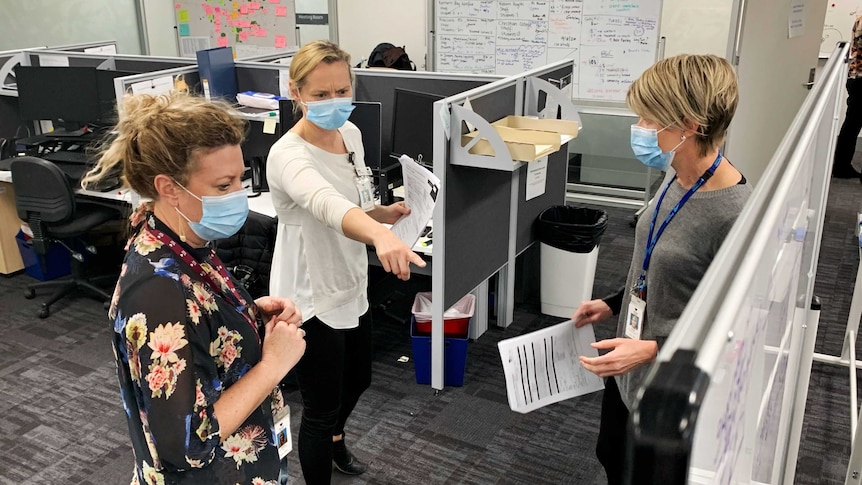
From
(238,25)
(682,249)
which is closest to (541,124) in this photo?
(682,249)

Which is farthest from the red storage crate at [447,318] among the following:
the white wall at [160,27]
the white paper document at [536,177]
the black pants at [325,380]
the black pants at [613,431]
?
the white wall at [160,27]

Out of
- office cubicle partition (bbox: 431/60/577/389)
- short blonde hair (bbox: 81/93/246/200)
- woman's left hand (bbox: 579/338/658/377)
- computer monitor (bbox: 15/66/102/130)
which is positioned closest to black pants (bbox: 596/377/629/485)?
woman's left hand (bbox: 579/338/658/377)

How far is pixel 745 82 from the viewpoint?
349 centimetres

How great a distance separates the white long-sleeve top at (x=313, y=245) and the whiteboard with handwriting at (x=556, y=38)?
137 inches

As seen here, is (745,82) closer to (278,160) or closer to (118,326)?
(278,160)

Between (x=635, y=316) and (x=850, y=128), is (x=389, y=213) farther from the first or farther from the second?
(x=850, y=128)

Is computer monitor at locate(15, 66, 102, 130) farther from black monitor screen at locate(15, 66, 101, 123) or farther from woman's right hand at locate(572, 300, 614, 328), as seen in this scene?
woman's right hand at locate(572, 300, 614, 328)

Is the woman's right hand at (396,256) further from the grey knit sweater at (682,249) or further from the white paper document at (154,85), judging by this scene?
the white paper document at (154,85)

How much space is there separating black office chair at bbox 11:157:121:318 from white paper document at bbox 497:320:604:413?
2767mm

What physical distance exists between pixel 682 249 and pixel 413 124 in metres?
1.98

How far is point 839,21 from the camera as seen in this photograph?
5.65 meters

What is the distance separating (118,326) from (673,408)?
3.03ft

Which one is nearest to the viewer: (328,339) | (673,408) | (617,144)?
(673,408)

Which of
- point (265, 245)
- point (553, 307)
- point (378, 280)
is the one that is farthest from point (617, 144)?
point (265, 245)
